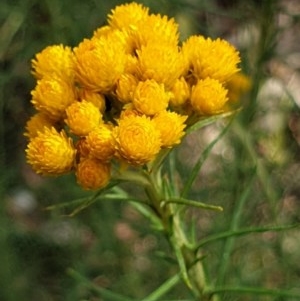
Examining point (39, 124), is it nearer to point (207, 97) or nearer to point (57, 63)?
point (57, 63)

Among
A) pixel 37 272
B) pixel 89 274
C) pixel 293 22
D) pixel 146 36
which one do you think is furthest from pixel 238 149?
pixel 146 36

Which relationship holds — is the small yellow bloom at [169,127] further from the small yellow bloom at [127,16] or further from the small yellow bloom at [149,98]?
the small yellow bloom at [127,16]

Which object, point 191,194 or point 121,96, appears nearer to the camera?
point 121,96

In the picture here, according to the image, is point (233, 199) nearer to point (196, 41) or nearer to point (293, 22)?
point (293, 22)

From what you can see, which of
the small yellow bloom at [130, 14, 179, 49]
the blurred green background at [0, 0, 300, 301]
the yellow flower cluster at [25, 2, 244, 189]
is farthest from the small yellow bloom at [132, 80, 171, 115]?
the blurred green background at [0, 0, 300, 301]

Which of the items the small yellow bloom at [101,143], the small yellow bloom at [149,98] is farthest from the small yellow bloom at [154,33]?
the small yellow bloom at [101,143]

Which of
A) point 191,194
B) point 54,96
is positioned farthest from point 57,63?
point 191,194
